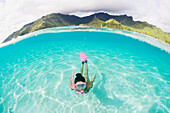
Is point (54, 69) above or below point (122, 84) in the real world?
above

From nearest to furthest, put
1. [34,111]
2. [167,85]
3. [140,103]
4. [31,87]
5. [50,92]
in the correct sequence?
[34,111] < [140,103] < [50,92] < [31,87] < [167,85]

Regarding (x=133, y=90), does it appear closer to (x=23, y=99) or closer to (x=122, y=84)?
(x=122, y=84)

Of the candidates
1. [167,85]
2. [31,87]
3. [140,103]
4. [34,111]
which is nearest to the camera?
[34,111]

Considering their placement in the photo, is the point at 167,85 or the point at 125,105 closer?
the point at 125,105

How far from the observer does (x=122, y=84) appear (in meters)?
6.55

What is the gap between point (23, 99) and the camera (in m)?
5.51

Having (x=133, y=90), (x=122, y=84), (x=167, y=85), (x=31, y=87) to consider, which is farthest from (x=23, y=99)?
(x=167, y=85)

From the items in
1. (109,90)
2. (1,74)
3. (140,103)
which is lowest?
(140,103)

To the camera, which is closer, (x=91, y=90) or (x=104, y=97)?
(x=104, y=97)

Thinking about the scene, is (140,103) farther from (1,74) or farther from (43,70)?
(1,74)

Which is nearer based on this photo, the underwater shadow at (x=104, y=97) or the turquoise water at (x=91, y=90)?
the turquoise water at (x=91, y=90)

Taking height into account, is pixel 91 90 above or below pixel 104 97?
above

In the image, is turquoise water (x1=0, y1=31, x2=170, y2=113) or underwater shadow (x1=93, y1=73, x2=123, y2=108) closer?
turquoise water (x1=0, y1=31, x2=170, y2=113)

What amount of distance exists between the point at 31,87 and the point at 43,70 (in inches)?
81.9
